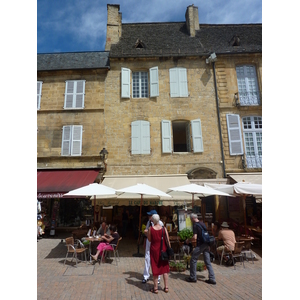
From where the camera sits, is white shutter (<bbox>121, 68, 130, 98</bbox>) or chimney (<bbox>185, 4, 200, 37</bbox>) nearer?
white shutter (<bbox>121, 68, 130, 98</bbox>)

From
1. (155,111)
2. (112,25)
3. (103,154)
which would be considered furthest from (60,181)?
(112,25)

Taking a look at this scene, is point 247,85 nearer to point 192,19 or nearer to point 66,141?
point 192,19

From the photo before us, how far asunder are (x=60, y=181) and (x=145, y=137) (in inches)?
179

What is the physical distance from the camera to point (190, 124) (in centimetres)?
1175

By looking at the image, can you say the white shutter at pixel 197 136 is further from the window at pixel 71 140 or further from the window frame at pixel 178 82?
the window at pixel 71 140

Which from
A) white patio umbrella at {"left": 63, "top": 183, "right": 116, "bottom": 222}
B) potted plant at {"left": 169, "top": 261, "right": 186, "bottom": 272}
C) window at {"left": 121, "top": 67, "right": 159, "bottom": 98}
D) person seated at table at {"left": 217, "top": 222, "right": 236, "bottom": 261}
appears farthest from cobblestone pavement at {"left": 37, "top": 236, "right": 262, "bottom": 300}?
window at {"left": 121, "top": 67, "right": 159, "bottom": 98}

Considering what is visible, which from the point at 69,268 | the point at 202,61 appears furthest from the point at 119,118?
the point at 69,268

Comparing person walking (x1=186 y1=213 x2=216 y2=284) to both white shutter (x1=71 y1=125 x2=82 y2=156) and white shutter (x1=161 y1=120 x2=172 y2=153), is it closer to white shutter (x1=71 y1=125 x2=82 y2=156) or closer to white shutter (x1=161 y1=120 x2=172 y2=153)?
white shutter (x1=161 y1=120 x2=172 y2=153)

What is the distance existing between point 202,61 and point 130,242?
10.1m

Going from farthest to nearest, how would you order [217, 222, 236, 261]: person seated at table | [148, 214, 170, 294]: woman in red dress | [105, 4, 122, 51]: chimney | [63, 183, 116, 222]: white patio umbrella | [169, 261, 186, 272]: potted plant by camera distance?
[105, 4, 122, 51]: chimney → [63, 183, 116, 222]: white patio umbrella → [217, 222, 236, 261]: person seated at table → [169, 261, 186, 272]: potted plant → [148, 214, 170, 294]: woman in red dress

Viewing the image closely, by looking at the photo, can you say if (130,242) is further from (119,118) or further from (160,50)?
(160,50)

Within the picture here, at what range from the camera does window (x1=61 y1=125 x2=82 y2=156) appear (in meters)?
11.4

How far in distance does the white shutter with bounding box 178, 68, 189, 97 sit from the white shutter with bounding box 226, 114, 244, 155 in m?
2.57

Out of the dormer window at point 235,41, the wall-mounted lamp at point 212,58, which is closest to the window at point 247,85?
the wall-mounted lamp at point 212,58
